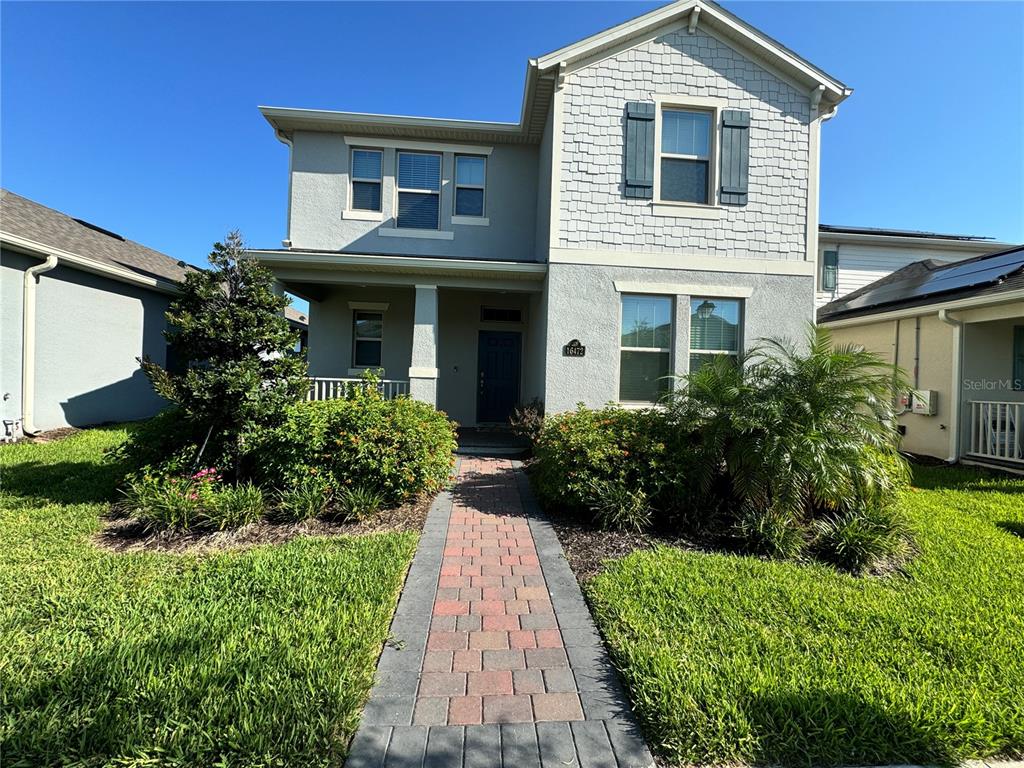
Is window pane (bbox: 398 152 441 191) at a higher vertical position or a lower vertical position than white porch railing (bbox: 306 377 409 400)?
higher

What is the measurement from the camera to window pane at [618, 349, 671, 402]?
7.77 m

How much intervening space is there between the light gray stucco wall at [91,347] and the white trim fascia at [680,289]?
10.1 metres

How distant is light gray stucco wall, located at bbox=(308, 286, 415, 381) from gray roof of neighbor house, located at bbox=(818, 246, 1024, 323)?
34.9 feet

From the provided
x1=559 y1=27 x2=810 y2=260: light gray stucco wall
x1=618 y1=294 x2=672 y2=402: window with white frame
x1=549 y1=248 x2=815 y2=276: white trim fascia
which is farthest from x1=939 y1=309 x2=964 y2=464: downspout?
x1=618 y1=294 x2=672 y2=402: window with white frame

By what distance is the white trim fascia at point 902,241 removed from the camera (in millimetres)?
13039

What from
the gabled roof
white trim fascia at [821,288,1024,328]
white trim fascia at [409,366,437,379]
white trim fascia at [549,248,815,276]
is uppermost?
the gabled roof

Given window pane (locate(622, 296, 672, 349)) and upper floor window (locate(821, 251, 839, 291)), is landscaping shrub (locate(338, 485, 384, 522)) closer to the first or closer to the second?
window pane (locate(622, 296, 672, 349))

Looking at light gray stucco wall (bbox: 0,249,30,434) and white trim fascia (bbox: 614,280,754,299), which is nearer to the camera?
white trim fascia (bbox: 614,280,754,299)

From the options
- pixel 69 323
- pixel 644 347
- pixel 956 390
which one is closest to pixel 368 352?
pixel 69 323

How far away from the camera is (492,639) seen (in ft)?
9.07

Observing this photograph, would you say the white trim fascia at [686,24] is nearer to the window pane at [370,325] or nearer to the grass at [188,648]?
the window pane at [370,325]

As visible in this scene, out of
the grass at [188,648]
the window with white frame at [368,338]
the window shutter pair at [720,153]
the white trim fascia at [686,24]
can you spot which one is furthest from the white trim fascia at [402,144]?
the grass at [188,648]

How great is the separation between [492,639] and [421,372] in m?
5.55

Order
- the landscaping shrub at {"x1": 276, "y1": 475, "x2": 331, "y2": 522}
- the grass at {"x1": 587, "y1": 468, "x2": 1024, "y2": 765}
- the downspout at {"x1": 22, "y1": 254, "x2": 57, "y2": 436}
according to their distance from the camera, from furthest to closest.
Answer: the downspout at {"x1": 22, "y1": 254, "x2": 57, "y2": 436} → the landscaping shrub at {"x1": 276, "y1": 475, "x2": 331, "y2": 522} → the grass at {"x1": 587, "y1": 468, "x2": 1024, "y2": 765}
